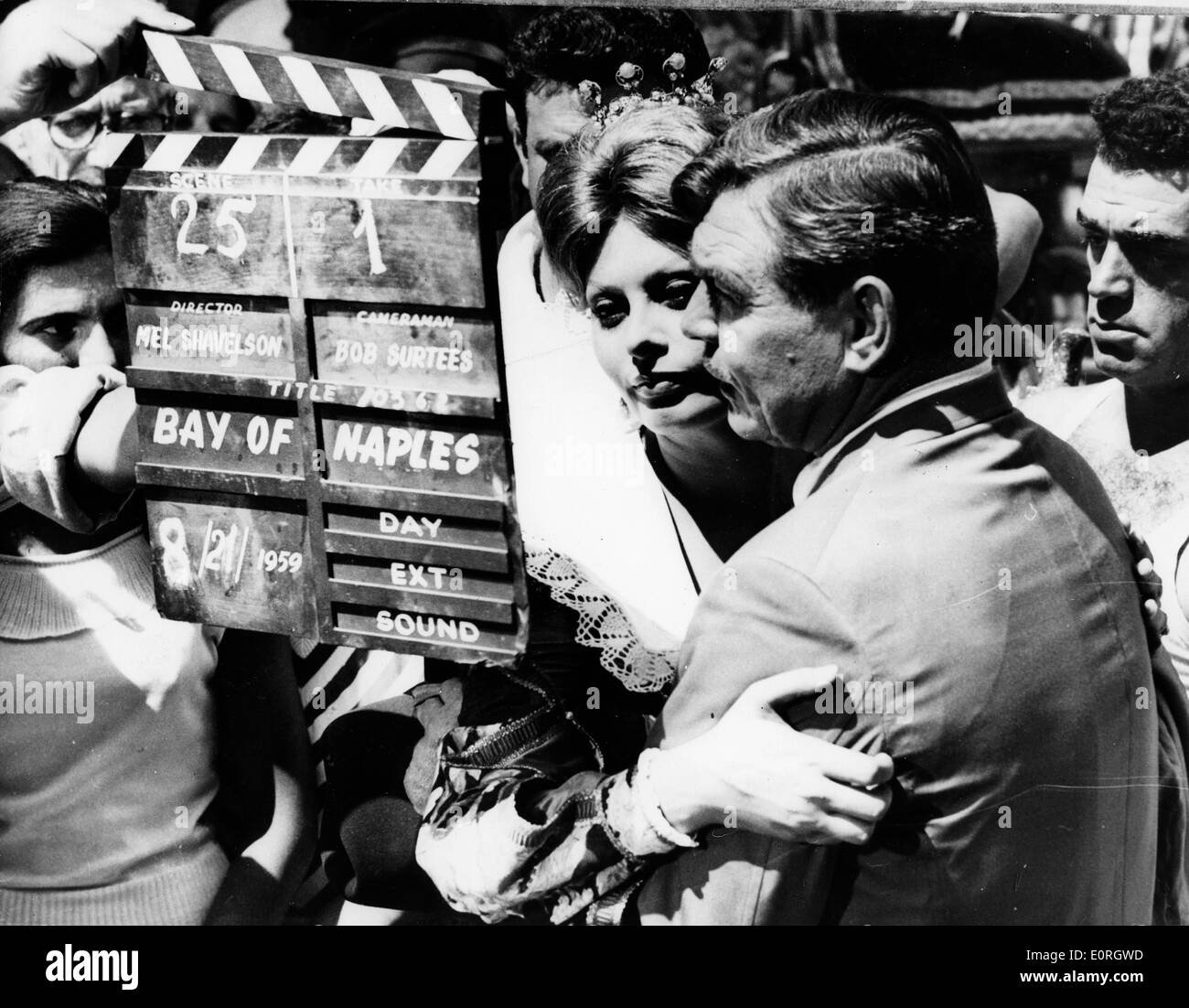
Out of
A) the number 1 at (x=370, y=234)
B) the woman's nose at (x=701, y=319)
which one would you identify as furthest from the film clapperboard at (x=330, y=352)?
the woman's nose at (x=701, y=319)

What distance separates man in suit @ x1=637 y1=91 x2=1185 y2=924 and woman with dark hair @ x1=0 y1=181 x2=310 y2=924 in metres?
1.15

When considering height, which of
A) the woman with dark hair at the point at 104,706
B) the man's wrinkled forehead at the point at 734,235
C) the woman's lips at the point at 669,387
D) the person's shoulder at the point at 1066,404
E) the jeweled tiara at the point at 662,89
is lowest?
the woman with dark hair at the point at 104,706

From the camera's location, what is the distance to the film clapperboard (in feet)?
11.2

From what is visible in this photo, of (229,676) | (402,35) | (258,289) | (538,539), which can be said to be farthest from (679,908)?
(402,35)

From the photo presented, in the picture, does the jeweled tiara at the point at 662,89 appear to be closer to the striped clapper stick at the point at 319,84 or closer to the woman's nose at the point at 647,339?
the striped clapper stick at the point at 319,84

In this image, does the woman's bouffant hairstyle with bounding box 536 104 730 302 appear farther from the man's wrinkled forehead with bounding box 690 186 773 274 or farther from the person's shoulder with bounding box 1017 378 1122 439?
the person's shoulder with bounding box 1017 378 1122 439

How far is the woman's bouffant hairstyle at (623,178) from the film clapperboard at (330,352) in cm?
16

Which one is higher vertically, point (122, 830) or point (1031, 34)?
point (1031, 34)

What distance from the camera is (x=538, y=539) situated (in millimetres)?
3568

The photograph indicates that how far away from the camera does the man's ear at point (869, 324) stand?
10.9 ft

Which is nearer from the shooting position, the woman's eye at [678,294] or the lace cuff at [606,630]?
the woman's eye at [678,294]

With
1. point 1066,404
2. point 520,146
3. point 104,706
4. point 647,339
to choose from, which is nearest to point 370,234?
point 520,146
